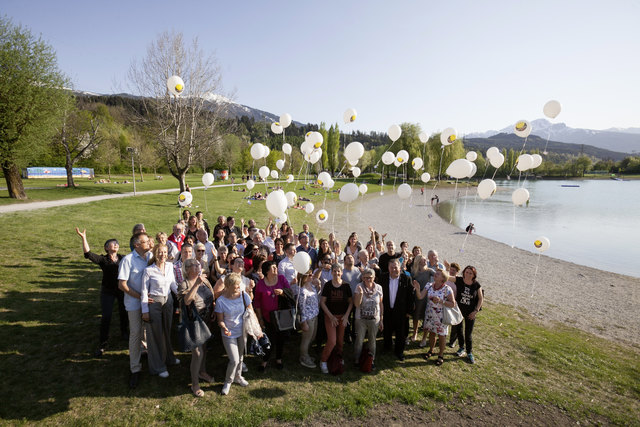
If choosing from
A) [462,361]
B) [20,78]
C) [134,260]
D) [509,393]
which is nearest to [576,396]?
[509,393]

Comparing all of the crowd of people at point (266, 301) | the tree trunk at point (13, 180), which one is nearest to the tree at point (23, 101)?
the tree trunk at point (13, 180)

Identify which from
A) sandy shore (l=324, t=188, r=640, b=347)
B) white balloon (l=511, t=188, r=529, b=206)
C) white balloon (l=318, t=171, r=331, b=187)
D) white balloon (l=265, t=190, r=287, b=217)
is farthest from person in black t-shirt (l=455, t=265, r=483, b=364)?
white balloon (l=318, t=171, r=331, b=187)

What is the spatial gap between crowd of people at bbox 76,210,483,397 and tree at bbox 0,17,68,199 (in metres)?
17.9

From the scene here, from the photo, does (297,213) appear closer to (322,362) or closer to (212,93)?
(212,93)

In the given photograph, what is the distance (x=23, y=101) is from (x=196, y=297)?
68.3ft

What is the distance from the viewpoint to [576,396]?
4.66 m

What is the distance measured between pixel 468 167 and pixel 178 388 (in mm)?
8842

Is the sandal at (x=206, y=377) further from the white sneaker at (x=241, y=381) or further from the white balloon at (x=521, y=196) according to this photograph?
the white balloon at (x=521, y=196)

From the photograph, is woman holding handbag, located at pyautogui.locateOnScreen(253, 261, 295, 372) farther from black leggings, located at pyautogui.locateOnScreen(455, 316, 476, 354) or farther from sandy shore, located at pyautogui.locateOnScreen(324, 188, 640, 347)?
sandy shore, located at pyautogui.locateOnScreen(324, 188, 640, 347)

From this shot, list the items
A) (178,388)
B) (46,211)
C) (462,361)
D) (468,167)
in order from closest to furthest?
(178,388) < (462,361) < (468,167) < (46,211)

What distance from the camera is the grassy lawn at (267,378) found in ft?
12.3

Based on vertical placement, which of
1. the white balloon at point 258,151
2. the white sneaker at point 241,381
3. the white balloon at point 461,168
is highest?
the white balloon at point 258,151

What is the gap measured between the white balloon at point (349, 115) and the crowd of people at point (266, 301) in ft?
19.1

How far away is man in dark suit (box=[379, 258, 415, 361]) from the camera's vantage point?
5.20 metres
